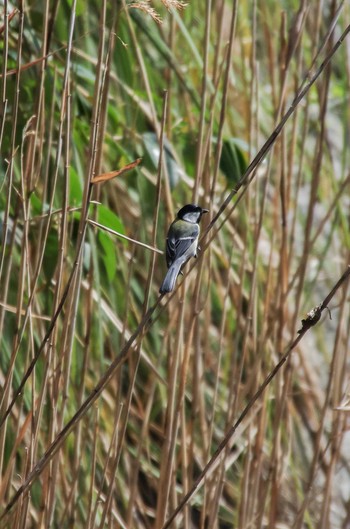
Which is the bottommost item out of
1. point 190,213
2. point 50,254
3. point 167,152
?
point 50,254

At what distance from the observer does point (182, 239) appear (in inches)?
59.4

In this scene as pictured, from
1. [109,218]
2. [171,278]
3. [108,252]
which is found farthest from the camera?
[108,252]

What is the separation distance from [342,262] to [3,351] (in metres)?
0.96

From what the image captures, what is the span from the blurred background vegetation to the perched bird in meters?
0.03

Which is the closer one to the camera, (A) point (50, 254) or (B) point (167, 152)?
(A) point (50, 254)

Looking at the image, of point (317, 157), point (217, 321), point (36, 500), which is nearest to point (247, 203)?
point (317, 157)

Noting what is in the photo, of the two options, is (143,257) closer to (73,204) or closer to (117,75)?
(117,75)

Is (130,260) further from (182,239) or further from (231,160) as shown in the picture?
(231,160)

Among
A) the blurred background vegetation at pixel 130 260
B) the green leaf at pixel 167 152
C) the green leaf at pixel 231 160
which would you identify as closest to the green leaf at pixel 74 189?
the blurred background vegetation at pixel 130 260

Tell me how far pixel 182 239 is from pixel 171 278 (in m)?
0.19

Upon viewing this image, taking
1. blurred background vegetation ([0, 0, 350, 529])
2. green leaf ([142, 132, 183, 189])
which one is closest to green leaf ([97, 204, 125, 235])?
blurred background vegetation ([0, 0, 350, 529])

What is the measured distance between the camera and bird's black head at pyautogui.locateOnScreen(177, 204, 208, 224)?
5.08ft

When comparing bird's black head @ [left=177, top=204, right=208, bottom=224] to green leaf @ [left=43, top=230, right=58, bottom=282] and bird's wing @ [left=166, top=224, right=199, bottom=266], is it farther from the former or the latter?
green leaf @ [left=43, top=230, right=58, bottom=282]

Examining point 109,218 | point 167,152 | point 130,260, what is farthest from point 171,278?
point 167,152
